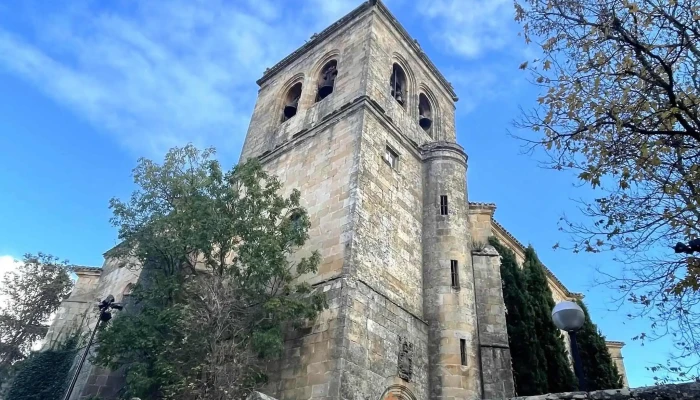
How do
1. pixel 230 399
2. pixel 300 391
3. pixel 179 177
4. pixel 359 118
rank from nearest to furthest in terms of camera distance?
pixel 230 399 < pixel 300 391 < pixel 179 177 < pixel 359 118

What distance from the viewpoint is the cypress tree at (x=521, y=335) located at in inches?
538

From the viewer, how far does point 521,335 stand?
1454 cm

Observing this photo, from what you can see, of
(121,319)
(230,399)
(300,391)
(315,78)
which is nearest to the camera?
(230,399)

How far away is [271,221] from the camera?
477 inches

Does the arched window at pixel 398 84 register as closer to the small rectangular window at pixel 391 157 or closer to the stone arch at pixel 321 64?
the stone arch at pixel 321 64

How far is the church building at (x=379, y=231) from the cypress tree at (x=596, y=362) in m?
5.04

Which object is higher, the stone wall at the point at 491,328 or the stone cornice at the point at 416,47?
the stone cornice at the point at 416,47

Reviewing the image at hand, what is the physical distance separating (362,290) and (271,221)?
2769 mm

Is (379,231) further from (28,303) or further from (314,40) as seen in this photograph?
(28,303)

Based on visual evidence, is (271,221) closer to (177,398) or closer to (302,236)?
(302,236)

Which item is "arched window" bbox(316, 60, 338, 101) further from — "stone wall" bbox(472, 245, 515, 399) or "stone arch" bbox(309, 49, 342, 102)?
"stone wall" bbox(472, 245, 515, 399)

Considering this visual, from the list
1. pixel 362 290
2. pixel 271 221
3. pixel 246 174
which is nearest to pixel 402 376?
pixel 362 290

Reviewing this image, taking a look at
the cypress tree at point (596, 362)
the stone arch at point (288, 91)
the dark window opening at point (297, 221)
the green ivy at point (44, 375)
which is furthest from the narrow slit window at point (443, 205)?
the green ivy at point (44, 375)

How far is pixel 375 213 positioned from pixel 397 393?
4.57 m
